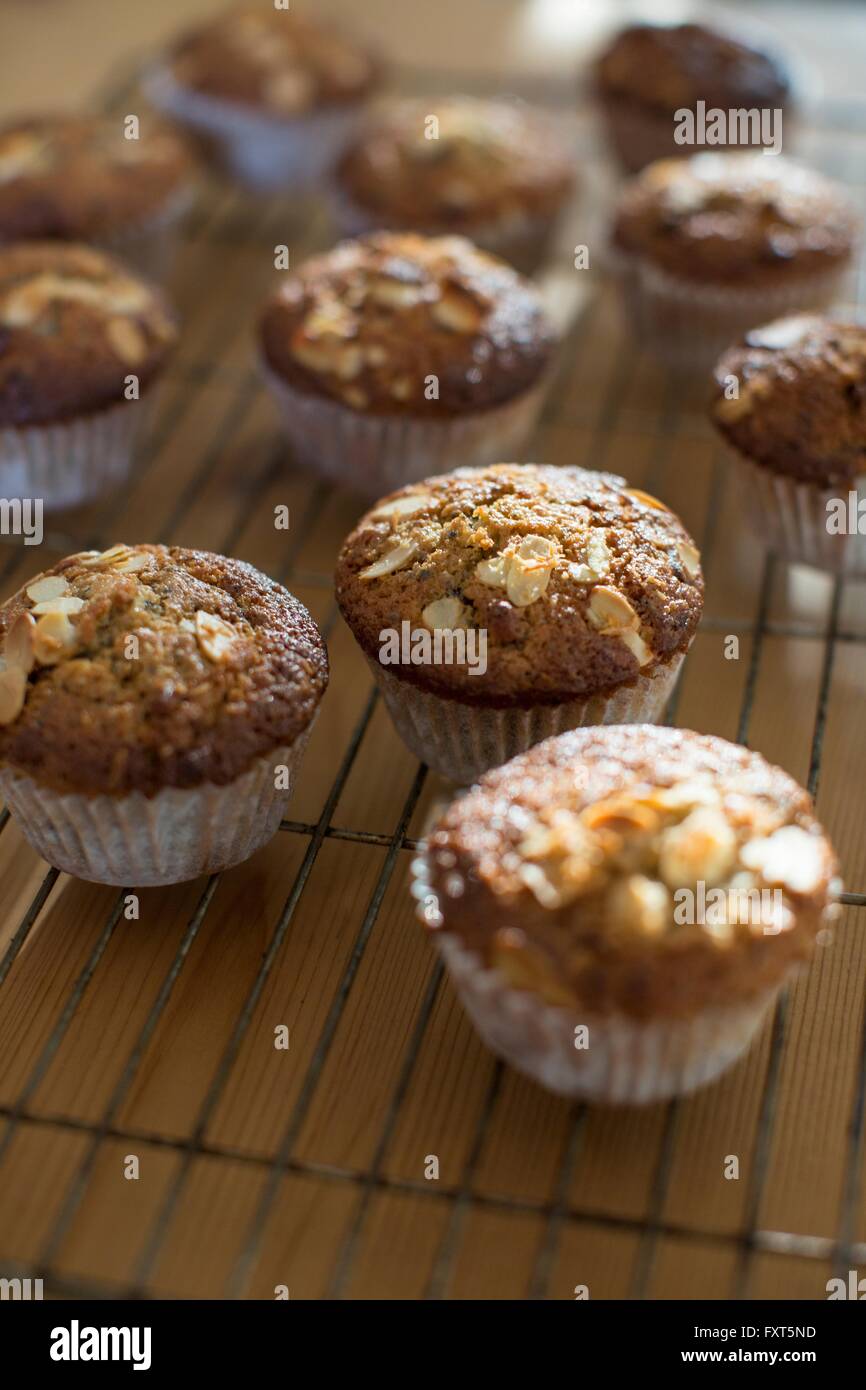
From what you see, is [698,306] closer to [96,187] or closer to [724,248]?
[724,248]

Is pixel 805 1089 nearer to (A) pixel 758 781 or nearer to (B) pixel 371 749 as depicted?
(A) pixel 758 781

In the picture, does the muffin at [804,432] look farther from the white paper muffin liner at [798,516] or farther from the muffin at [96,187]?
the muffin at [96,187]

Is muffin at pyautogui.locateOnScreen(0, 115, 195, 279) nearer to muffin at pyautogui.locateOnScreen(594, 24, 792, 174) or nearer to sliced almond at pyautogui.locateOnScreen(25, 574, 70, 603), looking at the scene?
muffin at pyautogui.locateOnScreen(594, 24, 792, 174)

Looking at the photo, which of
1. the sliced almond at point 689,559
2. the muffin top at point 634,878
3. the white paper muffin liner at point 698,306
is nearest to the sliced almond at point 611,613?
the sliced almond at point 689,559

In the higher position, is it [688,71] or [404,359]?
[688,71]

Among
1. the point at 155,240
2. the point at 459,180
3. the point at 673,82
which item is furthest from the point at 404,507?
the point at 673,82
